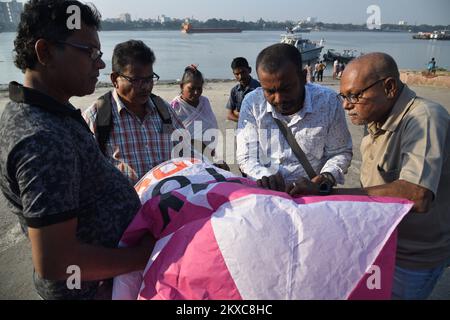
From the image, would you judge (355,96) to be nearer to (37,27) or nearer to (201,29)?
(37,27)

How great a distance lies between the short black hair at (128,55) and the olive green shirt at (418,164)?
1882 mm

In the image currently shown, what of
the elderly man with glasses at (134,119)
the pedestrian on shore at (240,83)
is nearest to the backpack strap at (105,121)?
the elderly man with glasses at (134,119)

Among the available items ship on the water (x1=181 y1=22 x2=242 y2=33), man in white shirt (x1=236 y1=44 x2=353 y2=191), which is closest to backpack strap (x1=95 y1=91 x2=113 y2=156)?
man in white shirt (x1=236 y1=44 x2=353 y2=191)

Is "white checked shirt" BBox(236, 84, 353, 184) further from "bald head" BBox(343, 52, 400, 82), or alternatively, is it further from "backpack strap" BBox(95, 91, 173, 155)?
→ "backpack strap" BBox(95, 91, 173, 155)

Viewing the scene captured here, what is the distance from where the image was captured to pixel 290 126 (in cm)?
244

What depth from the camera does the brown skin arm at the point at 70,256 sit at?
47.4 inches

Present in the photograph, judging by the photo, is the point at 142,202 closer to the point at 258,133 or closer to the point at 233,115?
the point at 258,133

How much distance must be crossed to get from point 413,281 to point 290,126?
1.21 metres

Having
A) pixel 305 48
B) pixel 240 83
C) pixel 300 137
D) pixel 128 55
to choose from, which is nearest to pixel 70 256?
pixel 300 137

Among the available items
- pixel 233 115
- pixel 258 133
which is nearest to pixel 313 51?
pixel 233 115

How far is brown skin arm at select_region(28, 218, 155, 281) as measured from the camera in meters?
1.20

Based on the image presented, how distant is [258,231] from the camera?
1.32 m

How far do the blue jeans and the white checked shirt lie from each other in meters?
0.70

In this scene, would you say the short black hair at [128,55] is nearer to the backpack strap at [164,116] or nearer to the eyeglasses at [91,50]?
the backpack strap at [164,116]
